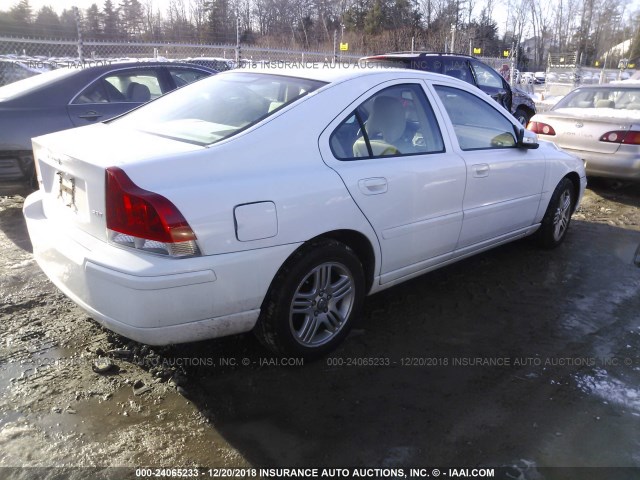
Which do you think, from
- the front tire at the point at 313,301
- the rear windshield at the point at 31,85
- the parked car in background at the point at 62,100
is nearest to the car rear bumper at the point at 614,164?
the front tire at the point at 313,301

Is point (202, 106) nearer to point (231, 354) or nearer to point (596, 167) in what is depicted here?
point (231, 354)

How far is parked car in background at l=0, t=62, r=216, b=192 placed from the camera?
5238mm

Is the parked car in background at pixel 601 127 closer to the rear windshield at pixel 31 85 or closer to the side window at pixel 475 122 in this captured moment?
the side window at pixel 475 122

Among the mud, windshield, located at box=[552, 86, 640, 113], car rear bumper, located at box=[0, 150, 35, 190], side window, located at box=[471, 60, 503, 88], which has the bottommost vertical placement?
the mud

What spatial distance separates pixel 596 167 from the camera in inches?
274

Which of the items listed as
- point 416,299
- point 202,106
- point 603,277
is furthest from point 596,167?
point 202,106

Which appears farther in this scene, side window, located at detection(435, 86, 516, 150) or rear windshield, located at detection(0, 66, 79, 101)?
rear windshield, located at detection(0, 66, 79, 101)

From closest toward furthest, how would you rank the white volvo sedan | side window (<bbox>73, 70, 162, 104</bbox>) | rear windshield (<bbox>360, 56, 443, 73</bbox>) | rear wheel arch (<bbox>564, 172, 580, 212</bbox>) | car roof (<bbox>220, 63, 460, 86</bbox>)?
the white volvo sedan → car roof (<bbox>220, 63, 460, 86</bbox>) → rear wheel arch (<bbox>564, 172, 580, 212</bbox>) → side window (<bbox>73, 70, 162, 104</bbox>) → rear windshield (<bbox>360, 56, 443, 73</bbox>)

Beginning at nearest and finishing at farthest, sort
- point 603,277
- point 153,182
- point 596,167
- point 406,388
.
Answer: point 153,182, point 406,388, point 603,277, point 596,167

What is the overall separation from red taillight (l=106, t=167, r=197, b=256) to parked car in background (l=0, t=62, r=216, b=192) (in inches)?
136

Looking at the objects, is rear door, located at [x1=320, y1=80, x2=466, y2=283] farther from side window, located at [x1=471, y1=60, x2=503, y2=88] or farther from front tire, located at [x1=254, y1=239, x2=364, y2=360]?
side window, located at [x1=471, y1=60, x2=503, y2=88]

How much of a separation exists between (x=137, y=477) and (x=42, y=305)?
1943 millimetres

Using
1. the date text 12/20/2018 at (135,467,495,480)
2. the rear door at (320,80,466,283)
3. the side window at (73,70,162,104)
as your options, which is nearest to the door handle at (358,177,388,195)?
the rear door at (320,80,466,283)

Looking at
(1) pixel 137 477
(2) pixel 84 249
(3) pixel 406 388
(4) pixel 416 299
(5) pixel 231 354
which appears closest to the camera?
(1) pixel 137 477
